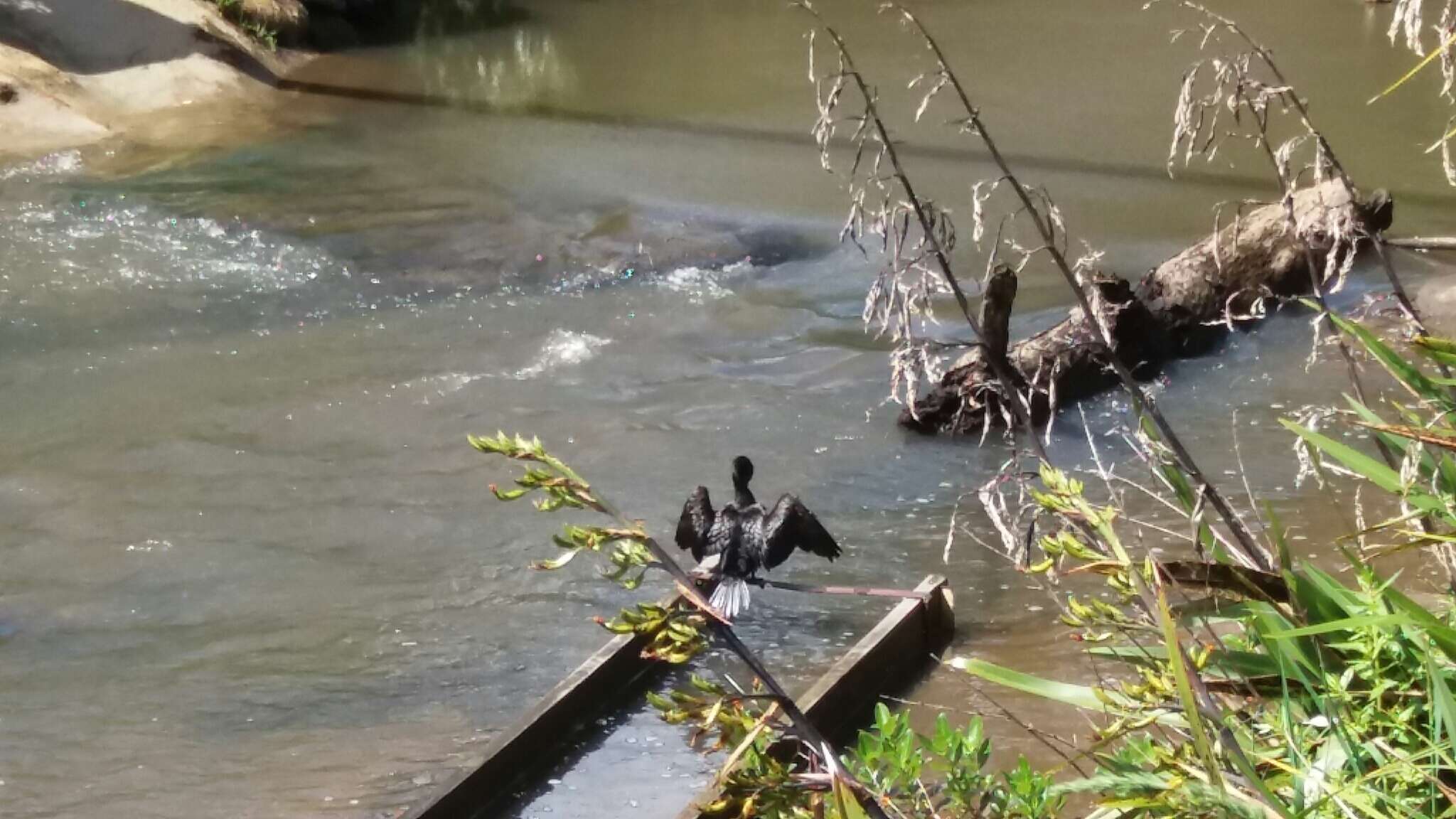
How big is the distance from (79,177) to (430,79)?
13.8 ft

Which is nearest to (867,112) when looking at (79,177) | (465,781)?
(465,781)

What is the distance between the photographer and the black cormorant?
4.18m

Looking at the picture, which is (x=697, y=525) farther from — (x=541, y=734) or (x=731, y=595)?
(x=541, y=734)

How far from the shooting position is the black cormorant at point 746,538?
418 centimetres

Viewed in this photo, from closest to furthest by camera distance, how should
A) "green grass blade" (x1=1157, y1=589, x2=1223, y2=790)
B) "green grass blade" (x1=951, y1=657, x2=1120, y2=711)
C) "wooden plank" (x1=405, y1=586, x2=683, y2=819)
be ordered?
"green grass blade" (x1=1157, y1=589, x2=1223, y2=790) → "green grass blade" (x1=951, y1=657, x2=1120, y2=711) → "wooden plank" (x1=405, y1=586, x2=683, y2=819)

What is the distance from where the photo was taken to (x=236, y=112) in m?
11.9

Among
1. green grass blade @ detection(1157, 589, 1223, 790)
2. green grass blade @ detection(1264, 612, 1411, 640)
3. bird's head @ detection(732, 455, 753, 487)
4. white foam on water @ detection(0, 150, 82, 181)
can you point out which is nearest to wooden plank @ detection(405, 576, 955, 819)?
bird's head @ detection(732, 455, 753, 487)

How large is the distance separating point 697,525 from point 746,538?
0.60 feet

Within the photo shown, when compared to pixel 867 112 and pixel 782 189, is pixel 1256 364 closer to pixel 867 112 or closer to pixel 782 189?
pixel 782 189

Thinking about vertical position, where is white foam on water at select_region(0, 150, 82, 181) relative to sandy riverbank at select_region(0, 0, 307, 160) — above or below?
below

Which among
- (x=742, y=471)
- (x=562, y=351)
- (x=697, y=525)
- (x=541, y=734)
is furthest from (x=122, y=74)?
(x=541, y=734)

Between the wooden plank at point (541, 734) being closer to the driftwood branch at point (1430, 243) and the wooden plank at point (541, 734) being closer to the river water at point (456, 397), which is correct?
the river water at point (456, 397)

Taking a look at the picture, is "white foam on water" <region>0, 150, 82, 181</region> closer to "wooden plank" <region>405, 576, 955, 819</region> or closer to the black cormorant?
the black cormorant

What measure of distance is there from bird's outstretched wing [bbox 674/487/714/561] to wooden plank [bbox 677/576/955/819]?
572 mm
